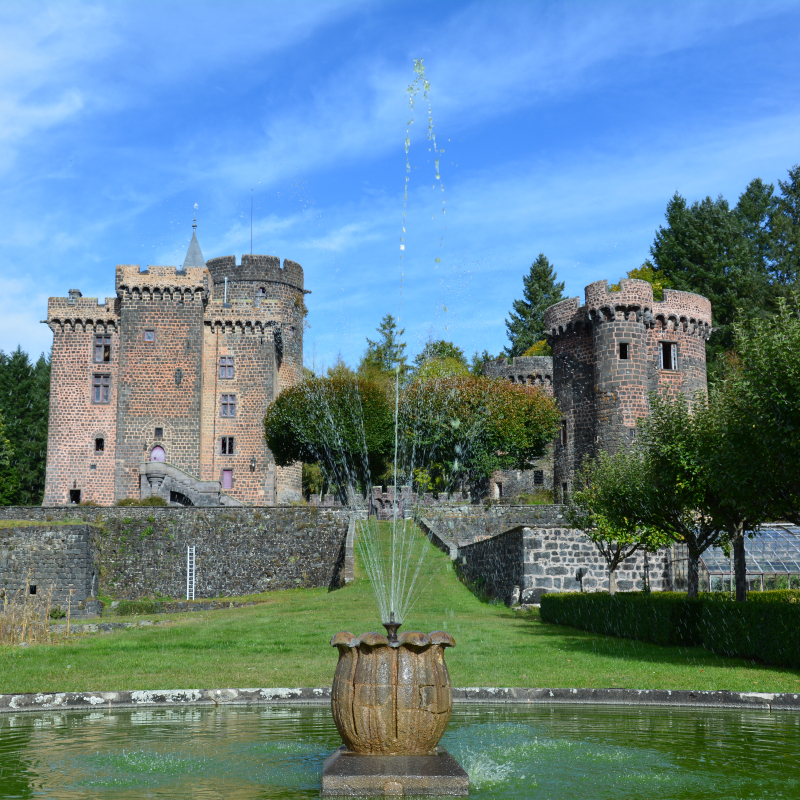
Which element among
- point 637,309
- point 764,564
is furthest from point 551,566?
point 637,309

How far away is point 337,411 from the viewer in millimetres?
50250

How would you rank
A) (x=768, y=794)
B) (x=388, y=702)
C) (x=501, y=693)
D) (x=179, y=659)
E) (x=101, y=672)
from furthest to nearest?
(x=179, y=659) < (x=101, y=672) < (x=501, y=693) < (x=388, y=702) < (x=768, y=794)

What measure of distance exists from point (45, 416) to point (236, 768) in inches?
2565

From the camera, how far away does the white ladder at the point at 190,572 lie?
35531mm

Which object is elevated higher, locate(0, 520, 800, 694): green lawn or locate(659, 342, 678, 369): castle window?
locate(659, 342, 678, 369): castle window

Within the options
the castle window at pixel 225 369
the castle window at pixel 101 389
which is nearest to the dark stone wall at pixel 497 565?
the castle window at pixel 225 369

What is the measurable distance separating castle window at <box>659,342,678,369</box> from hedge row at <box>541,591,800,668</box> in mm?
26411

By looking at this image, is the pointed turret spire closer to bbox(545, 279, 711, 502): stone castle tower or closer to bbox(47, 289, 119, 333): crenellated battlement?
bbox(47, 289, 119, 333): crenellated battlement

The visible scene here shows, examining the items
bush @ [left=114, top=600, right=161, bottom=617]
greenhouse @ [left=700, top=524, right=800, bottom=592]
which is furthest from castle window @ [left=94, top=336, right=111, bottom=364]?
greenhouse @ [left=700, top=524, right=800, bottom=592]

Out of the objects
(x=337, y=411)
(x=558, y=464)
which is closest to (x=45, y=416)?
(x=337, y=411)

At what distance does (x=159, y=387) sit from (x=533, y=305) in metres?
38.9

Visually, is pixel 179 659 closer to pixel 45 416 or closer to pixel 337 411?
pixel 337 411

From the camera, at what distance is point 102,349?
4988cm

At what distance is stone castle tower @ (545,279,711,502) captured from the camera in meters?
43.7
